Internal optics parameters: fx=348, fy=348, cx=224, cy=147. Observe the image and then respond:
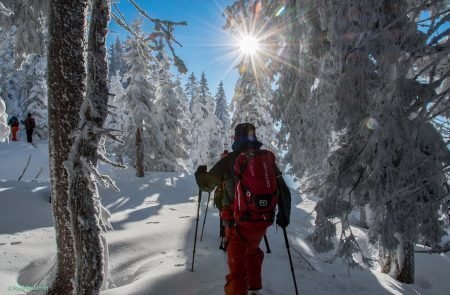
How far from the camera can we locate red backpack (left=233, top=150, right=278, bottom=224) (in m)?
4.34

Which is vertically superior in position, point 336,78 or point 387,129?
point 336,78

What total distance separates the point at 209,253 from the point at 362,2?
5.00 m

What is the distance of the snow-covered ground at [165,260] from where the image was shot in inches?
205

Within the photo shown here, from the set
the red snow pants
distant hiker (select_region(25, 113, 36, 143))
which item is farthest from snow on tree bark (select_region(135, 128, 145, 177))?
the red snow pants

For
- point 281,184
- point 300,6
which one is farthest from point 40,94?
point 281,184

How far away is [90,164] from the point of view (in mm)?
3895

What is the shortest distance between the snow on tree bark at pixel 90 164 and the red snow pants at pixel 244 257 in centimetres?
158

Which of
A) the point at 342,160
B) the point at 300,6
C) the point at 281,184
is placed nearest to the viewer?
the point at 281,184

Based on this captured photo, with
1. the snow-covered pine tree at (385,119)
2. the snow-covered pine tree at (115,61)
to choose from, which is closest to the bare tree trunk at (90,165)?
the snow-covered pine tree at (385,119)

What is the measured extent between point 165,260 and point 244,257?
231cm

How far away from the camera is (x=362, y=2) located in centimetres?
445

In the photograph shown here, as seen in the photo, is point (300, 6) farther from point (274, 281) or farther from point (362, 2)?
point (274, 281)

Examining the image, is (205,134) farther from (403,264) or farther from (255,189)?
(255,189)

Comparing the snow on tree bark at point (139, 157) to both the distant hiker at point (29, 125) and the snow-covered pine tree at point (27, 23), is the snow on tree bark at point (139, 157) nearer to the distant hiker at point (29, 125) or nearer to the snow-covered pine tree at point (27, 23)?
the distant hiker at point (29, 125)
